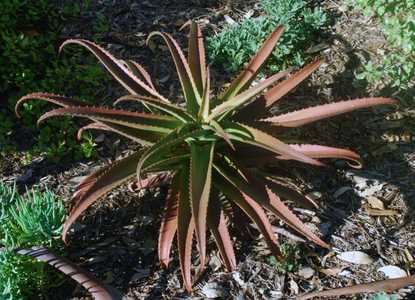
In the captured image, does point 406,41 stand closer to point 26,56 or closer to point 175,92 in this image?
point 175,92

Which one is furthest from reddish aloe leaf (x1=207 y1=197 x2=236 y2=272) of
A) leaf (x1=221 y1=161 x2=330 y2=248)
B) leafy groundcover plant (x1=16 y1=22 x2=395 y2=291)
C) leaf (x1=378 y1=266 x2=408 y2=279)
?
leaf (x1=378 y1=266 x2=408 y2=279)

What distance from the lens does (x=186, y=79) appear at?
2836mm

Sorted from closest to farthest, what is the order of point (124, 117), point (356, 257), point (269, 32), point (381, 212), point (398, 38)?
point (124, 117) < point (356, 257) < point (381, 212) < point (398, 38) < point (269, 32)

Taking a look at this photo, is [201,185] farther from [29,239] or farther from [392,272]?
[392,272]

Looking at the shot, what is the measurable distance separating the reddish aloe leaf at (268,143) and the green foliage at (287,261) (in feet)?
1.58

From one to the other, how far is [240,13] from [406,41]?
130 cm

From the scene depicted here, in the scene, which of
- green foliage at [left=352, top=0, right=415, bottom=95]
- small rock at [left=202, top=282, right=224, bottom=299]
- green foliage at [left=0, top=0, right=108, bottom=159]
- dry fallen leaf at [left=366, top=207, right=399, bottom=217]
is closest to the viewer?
small rock at [left=202, top=282, right=224, bottom=299]

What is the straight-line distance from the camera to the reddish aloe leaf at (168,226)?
2.59 m

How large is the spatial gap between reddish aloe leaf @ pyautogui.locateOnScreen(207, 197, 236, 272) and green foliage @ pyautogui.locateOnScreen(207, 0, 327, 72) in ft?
4.05

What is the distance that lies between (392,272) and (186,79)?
1.21m

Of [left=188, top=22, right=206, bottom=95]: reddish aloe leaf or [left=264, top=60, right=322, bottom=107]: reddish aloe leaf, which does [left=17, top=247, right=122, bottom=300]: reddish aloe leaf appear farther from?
[left=264, top=60, right=322, bottom=107]: reddish aloe leaf

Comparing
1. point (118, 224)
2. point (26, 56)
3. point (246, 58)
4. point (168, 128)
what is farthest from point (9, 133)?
point (246, 58)

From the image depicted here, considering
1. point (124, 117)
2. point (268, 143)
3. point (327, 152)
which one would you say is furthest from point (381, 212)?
point (124, 117)

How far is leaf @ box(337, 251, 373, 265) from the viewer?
9.22 ft
